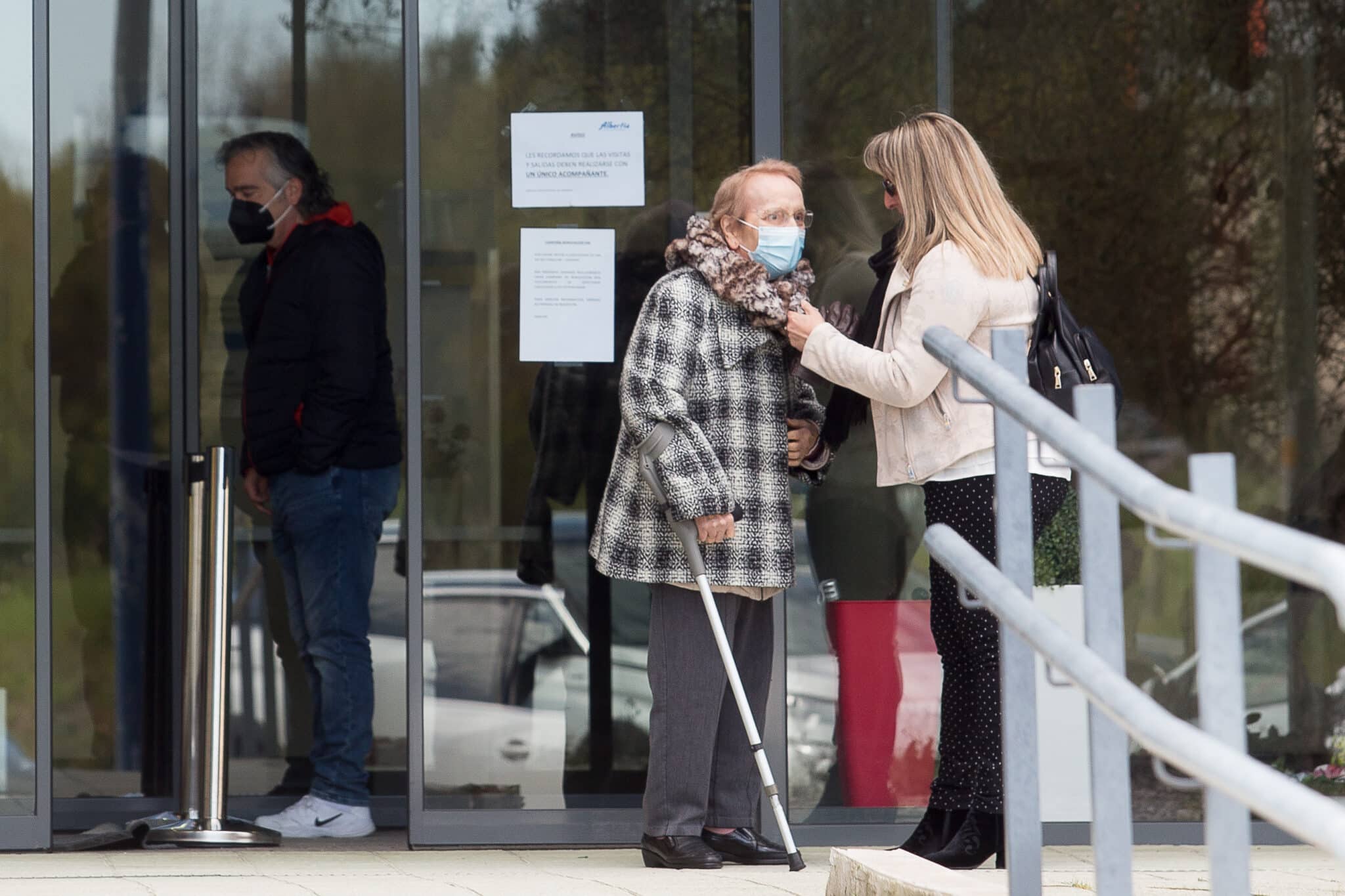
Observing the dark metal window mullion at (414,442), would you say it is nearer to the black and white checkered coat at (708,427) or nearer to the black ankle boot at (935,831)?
the black and white checkered coat at (708,427)

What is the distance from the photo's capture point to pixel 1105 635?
2559 mm

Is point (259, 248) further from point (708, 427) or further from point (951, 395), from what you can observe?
point (951, 395)

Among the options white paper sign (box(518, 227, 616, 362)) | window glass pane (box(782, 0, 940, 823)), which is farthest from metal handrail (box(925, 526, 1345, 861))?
white paper sign (box(518, 227, 616, 362))

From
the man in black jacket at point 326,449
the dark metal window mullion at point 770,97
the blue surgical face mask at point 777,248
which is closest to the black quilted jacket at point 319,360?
the man in black jacket at point 326,449

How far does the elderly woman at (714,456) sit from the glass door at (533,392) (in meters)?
0.65

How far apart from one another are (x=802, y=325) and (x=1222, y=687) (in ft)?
7.38

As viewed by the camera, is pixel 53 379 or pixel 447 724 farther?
pixel 53 379

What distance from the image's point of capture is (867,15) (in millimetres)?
5203

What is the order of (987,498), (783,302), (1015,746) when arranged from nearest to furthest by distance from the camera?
(1015,746) → (987,498) → (783,302)

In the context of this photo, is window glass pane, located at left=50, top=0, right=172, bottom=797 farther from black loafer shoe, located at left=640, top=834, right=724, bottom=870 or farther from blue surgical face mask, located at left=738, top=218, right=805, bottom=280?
blue surgical face mask, located at left=738, top=218, right=805, bottom=280

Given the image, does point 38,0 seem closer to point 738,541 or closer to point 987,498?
point 738,541

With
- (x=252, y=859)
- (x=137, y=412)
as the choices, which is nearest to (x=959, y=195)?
(x=252, y=859)

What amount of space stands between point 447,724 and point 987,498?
77.7 inches

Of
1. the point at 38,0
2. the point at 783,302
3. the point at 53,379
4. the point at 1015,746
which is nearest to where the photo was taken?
the point at 1015,746
